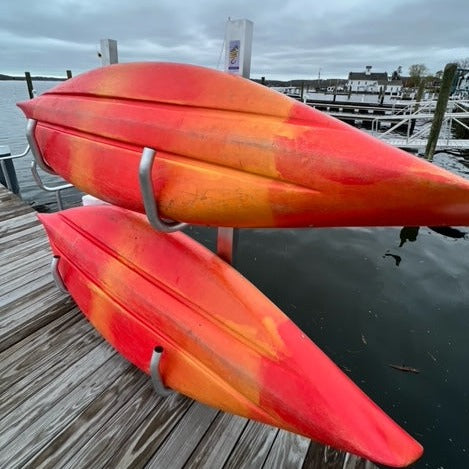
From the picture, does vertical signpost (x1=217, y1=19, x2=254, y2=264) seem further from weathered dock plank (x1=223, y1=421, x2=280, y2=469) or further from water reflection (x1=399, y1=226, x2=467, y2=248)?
water reflection (x1=399, y1=226, x2=467, y2=248)

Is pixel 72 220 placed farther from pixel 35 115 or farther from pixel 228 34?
pixel 228 34

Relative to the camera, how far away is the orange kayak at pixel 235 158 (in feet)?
3.09

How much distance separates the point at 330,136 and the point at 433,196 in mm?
360

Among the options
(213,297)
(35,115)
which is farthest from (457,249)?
(35,115)

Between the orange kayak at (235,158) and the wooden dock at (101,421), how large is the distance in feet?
3.39

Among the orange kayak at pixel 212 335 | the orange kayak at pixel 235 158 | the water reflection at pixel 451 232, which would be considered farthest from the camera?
the water reflection at pixel 451 232

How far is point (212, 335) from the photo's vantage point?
1.38 metres

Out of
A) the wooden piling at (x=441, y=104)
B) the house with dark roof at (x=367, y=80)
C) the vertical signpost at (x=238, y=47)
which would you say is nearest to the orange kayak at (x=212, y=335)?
the vertical signpost at (x=238, y=47)

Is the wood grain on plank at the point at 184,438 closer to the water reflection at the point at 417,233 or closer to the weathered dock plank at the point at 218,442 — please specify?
the weathered dock plank at the point at 218,442

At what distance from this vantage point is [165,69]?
1.47 metres

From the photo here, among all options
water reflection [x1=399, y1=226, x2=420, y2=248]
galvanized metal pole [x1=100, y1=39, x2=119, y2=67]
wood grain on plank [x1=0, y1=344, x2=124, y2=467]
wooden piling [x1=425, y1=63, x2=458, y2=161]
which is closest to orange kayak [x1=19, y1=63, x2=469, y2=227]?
galvanized metal pole [x1=100, y1=39, x2=119, y2=67]

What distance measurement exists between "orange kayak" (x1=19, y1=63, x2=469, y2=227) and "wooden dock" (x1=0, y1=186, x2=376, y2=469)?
1.03m

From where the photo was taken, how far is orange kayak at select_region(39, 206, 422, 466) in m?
1.07

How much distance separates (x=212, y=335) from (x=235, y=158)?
75 cm
